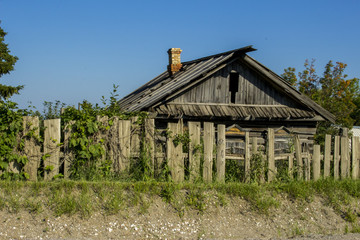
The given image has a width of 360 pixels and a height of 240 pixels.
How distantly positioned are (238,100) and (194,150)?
8265mm

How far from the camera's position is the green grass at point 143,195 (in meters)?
6.62

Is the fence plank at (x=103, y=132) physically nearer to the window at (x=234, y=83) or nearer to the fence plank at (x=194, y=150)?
the fence plank at (x=194, y=150)

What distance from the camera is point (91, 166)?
7.93 meters

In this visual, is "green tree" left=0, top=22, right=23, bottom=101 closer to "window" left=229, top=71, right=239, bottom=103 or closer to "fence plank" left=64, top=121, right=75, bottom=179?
"window" left=229, top=71, right=239, bottom=103

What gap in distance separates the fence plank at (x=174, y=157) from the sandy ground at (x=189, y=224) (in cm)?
107

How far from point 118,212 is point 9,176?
2449 millimetres

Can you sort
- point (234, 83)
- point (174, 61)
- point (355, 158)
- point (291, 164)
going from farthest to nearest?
point (174, 61), point (234, 83), point (355, 158), point (291, 164)

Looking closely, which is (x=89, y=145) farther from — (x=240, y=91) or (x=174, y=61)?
(x=174, y=61)

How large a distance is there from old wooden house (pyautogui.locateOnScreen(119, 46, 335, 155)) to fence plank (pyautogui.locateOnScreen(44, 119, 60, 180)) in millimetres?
6599

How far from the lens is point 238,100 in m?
16.1

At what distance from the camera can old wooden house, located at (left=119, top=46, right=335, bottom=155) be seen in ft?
48.9

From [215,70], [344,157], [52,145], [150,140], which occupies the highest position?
[215,70]

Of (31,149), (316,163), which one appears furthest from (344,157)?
(31,149)

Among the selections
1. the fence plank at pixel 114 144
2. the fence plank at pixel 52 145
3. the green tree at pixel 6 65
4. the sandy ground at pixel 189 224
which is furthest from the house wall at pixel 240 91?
the green tree at pixel 6 65
